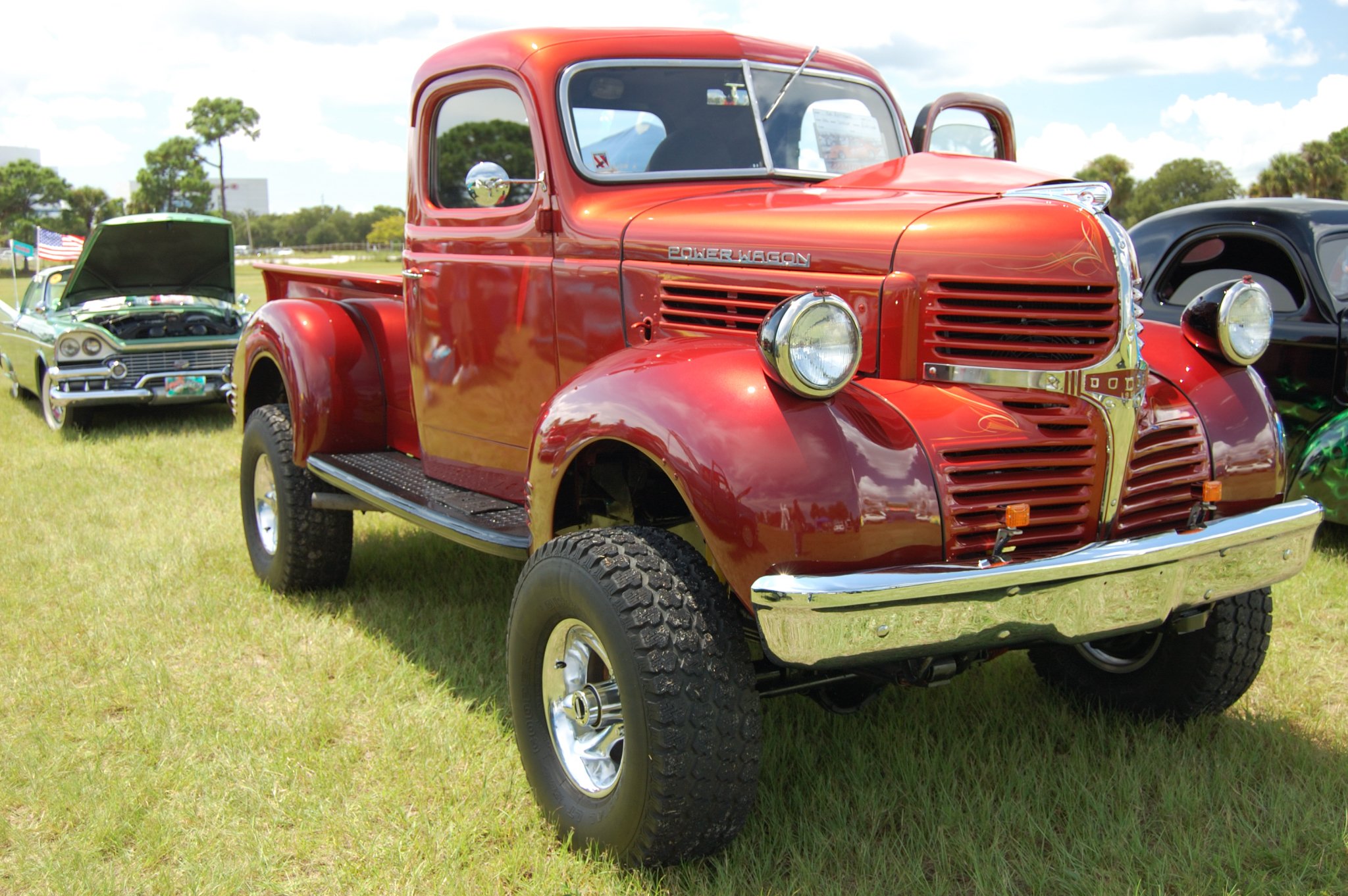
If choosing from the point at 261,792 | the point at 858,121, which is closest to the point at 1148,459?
the point at 858,121

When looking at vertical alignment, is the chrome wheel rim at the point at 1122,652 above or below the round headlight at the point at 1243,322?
below

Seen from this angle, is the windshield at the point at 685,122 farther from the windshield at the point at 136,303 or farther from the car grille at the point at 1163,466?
the windshield at the point at 136,303

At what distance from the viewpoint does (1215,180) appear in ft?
177

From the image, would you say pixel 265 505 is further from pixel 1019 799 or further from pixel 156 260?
pixel 156 260

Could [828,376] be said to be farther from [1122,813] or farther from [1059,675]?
[1059,675]

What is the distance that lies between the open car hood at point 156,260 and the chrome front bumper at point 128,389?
1.02m

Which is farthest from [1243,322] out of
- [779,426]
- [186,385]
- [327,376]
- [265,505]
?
[186,385]

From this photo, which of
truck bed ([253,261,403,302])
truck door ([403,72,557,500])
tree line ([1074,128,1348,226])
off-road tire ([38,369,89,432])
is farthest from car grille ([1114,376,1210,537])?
Result: tree line ([1074,128,1348,226])

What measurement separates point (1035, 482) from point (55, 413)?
857cm

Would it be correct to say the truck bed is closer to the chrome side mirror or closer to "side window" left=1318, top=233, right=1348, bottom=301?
the chrome side mirror

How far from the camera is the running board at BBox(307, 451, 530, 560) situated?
3.26 m

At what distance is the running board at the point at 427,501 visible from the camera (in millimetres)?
3258

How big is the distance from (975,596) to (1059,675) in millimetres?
1590

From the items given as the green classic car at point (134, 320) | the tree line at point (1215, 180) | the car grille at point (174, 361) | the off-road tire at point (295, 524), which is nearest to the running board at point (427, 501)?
the off-road tire at point (295, 524)
